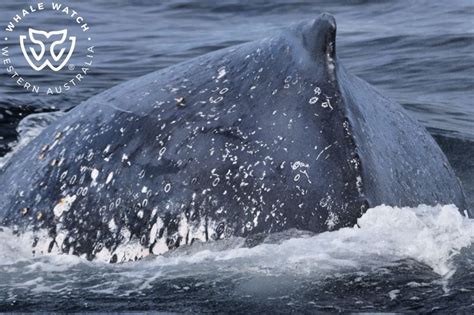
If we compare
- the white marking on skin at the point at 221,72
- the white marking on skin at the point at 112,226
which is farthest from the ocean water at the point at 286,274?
the white marking on skin at the point at 221,72

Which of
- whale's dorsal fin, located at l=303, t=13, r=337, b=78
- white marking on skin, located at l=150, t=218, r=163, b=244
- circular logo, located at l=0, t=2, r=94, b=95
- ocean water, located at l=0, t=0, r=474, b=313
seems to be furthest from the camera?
circular logo, located at l=0, t=2, r=94, b=95

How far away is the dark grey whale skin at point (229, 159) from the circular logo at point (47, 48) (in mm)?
5384

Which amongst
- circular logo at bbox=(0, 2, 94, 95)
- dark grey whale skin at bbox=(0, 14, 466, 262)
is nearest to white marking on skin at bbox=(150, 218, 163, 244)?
dark grey whale skin at bbox=(0, 14, 466, 262)

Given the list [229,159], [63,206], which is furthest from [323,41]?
[63,206]

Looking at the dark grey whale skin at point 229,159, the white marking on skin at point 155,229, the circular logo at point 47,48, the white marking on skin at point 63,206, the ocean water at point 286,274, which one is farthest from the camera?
the circular logo at point 47,48

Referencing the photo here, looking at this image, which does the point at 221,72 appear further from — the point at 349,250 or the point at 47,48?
the point at 47,48

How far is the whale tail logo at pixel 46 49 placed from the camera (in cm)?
1239

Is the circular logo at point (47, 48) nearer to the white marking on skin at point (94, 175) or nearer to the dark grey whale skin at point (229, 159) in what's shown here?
the dark grey whale skin at point (229, 159)

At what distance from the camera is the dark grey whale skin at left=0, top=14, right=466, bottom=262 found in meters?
4.58

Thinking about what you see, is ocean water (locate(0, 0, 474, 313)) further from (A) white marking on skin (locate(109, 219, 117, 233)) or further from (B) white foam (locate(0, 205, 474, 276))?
(A) white marking on skin (locate(109, 219, 117, 233))

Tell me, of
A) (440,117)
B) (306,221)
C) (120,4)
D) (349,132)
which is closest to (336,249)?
(306,221)

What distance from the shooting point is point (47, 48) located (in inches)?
538

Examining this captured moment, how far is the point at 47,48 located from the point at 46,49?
0.26ft

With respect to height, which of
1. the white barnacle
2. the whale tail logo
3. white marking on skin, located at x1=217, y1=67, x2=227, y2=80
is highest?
the whale tail logo
